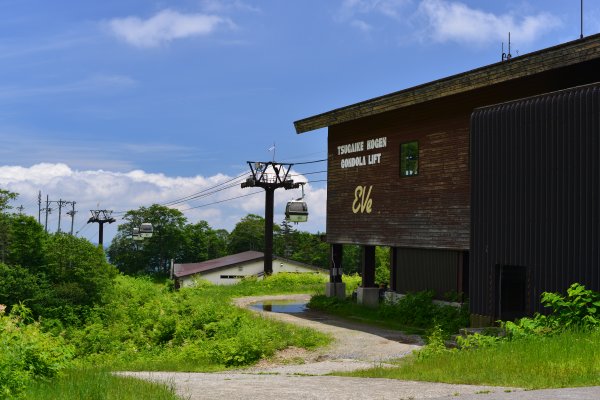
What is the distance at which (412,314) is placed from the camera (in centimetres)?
2995

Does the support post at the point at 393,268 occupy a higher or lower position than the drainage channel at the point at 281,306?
higher

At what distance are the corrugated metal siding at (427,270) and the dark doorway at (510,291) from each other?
31.4ft

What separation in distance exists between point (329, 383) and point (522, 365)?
3781mm

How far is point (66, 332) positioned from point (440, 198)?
838 inches

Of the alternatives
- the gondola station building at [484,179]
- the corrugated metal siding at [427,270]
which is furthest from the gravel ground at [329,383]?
the corrugated metal siding at [427,270]

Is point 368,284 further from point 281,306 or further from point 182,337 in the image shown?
point 182,337

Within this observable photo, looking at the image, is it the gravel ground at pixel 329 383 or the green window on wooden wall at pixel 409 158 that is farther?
the green window on wooden wall at pixel 409 158

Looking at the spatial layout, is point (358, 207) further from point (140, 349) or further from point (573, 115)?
point (573, 115)

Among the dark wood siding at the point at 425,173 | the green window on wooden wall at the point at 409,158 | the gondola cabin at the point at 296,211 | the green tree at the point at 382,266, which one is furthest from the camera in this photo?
the green tree at the point at 382,266

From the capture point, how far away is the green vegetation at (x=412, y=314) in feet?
88.8

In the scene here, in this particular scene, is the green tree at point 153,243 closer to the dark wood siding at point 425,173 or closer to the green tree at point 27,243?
the green tree at point 27,243

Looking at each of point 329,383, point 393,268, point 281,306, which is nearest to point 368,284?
point 393,268

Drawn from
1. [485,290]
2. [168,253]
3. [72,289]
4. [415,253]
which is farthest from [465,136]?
[168,253]

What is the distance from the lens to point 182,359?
888 inches
